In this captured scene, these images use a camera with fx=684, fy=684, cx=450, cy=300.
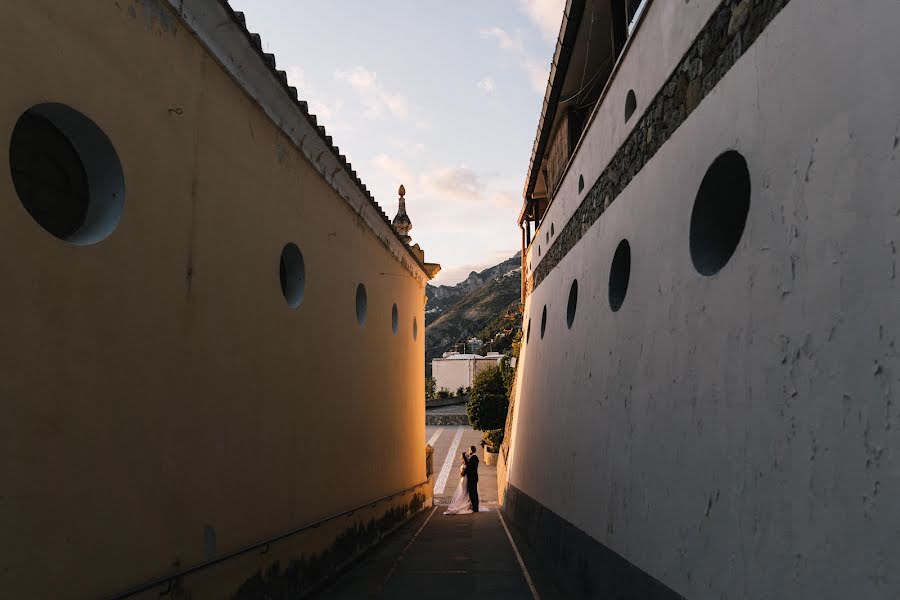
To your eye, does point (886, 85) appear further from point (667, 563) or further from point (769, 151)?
point (667, 563)

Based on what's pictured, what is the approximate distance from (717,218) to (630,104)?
196cm

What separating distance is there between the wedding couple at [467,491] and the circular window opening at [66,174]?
11.9 meters

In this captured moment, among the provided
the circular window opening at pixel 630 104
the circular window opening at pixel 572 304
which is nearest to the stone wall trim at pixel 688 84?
the circular window opening at pixel 630 104

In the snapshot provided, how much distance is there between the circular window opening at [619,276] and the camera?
6059mm

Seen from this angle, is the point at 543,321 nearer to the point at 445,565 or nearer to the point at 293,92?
the point at 445,565

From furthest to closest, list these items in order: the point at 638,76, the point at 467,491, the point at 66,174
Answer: the point at 467,491 → the point at 638,76 → the point at 66,174

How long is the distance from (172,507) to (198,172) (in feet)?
7.35

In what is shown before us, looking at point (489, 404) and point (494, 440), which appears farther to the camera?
point (494, 440)

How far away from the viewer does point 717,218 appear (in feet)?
13.8

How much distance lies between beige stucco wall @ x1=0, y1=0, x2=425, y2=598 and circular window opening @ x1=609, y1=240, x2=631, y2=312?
3045mm

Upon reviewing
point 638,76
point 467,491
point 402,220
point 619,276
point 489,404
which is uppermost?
point 402,220

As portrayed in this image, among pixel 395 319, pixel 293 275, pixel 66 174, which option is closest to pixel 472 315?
pixel 395 319

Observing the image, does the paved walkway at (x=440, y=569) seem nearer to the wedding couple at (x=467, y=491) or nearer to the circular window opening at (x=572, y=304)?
the wedding couple at (x=467, y=491)

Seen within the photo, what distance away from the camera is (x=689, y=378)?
4.08 metres
